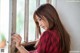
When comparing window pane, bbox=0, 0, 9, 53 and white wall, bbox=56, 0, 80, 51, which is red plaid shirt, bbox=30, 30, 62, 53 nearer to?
window pane, bbox=0, 0, 9, 53

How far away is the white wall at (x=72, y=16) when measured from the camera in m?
2.75

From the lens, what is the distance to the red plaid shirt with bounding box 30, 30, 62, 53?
1228 mm

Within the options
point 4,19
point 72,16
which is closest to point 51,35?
point 4,19

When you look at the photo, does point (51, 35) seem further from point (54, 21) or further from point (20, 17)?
point (20, 17)

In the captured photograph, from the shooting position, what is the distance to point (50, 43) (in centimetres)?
123

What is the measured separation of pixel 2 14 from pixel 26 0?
1.36 feet

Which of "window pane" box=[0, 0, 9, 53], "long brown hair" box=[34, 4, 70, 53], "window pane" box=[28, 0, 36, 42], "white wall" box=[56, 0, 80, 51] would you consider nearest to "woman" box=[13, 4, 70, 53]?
"long brown hair" box=[34, 4, 70, 53]

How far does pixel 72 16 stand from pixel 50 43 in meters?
1.67

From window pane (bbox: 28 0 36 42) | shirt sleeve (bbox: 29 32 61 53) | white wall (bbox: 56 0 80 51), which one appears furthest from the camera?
white wall (bbox: 56 0 80 51)

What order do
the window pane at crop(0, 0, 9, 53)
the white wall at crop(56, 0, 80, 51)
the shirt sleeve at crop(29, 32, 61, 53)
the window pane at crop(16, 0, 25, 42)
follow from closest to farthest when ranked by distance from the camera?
the shirt sleeve at crop(29, 32, 61, 53) < the window pane at crop(0, 0, 9, 53) < the window pane at crop(16, 0, 25, 42) < the white wall at crop(56, 0, 80, 51)

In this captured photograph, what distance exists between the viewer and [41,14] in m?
1.29

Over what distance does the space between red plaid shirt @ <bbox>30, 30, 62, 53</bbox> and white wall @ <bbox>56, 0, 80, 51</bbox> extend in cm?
154

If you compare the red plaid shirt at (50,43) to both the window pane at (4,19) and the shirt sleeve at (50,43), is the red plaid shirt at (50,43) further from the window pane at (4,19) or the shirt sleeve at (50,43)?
the window pane at (4,19)

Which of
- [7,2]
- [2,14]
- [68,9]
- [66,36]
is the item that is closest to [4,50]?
[2,14]
